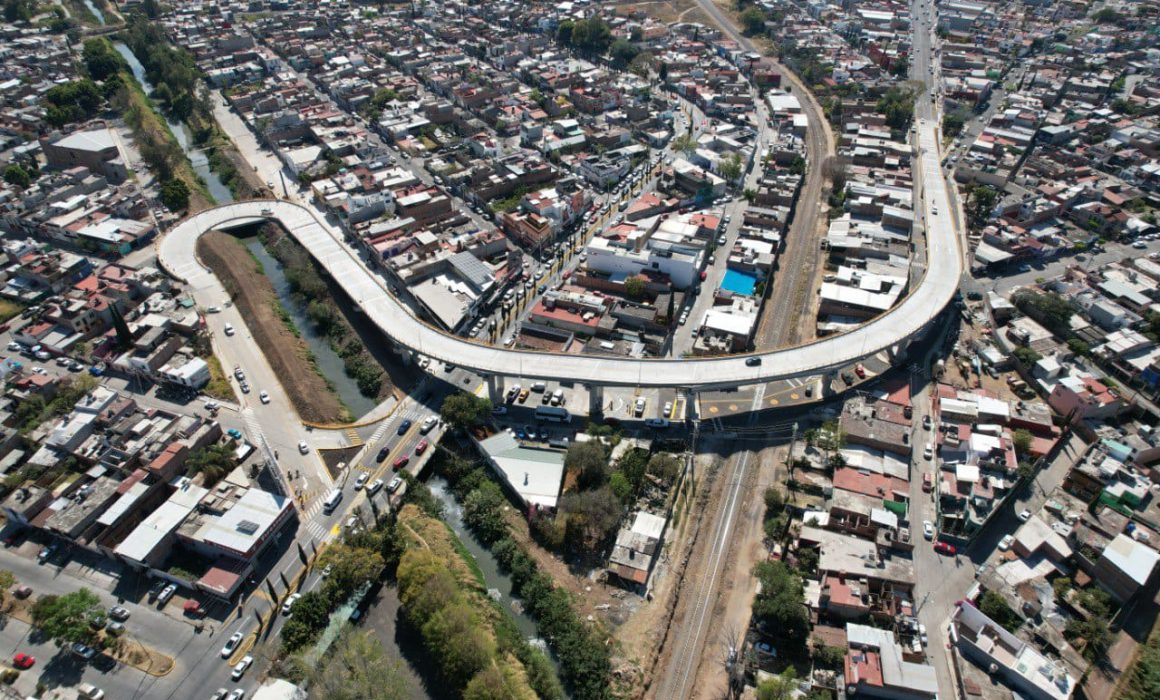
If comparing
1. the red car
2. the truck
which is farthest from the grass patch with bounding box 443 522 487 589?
the red car

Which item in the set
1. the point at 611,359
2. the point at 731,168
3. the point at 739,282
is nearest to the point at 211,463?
the point at 611,359

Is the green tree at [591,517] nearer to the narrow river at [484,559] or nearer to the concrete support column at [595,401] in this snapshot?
the narrow river at [484,559]

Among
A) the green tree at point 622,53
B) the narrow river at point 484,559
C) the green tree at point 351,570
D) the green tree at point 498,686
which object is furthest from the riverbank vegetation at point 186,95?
the green tree at point 498,686

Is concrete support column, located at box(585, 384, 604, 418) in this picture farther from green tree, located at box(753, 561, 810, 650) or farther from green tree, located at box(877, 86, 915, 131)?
green tree, located at box(877, 86, 915, 131)

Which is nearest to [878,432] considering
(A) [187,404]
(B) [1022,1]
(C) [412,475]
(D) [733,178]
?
(C) [412,475]

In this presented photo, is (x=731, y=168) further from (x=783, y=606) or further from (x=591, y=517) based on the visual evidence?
(x=783, y=606)

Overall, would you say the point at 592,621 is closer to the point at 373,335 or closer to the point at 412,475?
the point at 412,475
